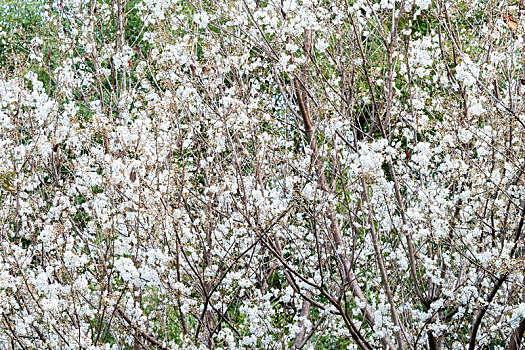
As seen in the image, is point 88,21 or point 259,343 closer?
point 259,343

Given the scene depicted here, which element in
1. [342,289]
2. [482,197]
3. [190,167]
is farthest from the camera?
[190,167]

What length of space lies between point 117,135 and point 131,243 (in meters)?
0.67

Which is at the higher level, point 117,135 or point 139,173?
point 117,135

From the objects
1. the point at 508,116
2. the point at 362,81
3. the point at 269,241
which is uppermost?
the point at 362,81

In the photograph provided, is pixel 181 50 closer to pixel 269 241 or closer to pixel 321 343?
pixel 269 241

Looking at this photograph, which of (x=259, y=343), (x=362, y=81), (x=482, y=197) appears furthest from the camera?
(x=362, y=81)

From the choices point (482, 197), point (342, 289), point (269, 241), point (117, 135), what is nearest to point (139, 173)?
point (117, 135)

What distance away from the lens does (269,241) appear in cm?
376

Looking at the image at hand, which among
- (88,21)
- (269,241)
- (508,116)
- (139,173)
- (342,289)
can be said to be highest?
(88,21)

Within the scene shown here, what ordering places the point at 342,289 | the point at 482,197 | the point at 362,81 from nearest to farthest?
the point at 342,289 → the point at 482,197 → the point at 362,81

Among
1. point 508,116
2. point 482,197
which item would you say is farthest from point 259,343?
point 508,116

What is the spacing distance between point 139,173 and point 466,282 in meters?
2.11

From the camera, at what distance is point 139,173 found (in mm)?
3760

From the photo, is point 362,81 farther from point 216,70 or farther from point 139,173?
point 139,173
